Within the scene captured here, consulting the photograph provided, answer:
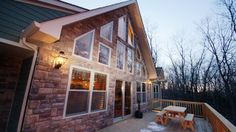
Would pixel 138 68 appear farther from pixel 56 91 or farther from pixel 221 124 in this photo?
pixel 56 91

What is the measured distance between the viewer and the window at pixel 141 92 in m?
8.55

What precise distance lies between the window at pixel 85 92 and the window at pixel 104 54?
0.66 meters

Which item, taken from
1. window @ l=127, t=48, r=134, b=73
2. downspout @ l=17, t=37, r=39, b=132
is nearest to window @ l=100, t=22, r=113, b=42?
window @ l=127, t=48, r=134, b=73

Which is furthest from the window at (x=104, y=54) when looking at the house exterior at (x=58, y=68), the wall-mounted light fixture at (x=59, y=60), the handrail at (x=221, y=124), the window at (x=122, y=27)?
the handrail at (x=221, y=124)

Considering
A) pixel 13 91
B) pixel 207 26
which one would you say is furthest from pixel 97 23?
pixel 207 26

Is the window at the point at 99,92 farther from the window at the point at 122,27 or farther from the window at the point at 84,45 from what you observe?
the window at the point at 122,27

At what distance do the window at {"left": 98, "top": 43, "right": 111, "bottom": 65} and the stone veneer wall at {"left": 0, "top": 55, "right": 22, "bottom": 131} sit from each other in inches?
116

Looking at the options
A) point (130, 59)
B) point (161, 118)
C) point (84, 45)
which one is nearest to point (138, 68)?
point (130, 59)

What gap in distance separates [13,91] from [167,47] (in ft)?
62.1

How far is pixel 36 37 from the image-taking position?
110 inches

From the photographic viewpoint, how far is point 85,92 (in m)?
4.52

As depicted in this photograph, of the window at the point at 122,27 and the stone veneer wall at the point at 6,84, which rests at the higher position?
the window at the point at 122,27

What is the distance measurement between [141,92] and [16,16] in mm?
8028

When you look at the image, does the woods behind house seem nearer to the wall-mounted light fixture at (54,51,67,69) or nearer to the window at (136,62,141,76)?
the window at (136,62,141,76)
